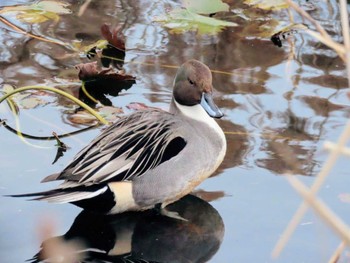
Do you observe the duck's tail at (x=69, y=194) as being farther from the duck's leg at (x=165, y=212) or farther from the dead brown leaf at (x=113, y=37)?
the dead brown leaf at (x=113, y=37)

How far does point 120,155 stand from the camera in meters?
4.06

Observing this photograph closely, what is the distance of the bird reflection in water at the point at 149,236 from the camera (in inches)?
150

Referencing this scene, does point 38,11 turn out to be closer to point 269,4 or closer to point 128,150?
point 269,4

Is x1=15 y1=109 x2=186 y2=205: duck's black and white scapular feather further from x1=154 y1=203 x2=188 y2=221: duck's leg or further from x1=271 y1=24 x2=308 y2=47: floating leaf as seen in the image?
x1=271 y1=24 x2=308 y2=47: floating leaf

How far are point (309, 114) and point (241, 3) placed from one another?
1897mm

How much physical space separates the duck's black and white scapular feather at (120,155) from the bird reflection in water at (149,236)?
7.9 inches

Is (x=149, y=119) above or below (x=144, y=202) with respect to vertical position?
above

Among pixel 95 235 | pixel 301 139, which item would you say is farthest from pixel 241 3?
pixel 95 235

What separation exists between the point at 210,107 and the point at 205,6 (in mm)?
1946

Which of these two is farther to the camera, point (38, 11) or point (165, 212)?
point (38, 11)

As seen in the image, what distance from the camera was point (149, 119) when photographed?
167 inches

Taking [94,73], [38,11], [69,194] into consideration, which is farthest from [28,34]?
[69,194]

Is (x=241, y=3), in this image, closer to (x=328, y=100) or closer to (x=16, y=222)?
(x=328, y=100)

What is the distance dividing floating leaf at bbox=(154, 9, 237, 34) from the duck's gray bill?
1786 millimetres
